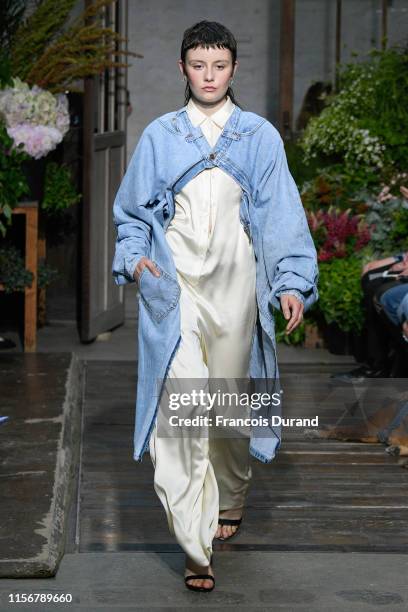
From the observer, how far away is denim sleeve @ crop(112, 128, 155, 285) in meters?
4.07

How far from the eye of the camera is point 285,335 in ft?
→ 27.1

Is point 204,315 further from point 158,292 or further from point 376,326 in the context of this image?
point 376,326

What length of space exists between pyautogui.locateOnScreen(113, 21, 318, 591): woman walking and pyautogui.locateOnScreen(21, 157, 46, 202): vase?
14.0 feet

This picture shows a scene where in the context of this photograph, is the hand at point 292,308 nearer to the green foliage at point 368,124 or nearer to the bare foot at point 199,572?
the bare foot at point 199,572

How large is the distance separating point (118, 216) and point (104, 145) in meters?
4.20

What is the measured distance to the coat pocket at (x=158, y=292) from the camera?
3975 millimetres

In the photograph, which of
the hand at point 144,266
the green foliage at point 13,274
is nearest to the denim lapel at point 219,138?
the hand at point 144,266

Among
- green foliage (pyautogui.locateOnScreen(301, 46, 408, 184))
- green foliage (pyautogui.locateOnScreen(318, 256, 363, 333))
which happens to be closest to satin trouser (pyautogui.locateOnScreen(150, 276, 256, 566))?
green foliage (pyautogui.locateOnScreen(318, 256, 363, 333))

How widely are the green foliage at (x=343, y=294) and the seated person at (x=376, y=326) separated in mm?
408

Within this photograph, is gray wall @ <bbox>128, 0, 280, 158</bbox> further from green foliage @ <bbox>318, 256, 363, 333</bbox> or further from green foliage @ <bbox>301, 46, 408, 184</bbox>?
green foliage @ <bbox>318, 256, 363, 333</bbox>

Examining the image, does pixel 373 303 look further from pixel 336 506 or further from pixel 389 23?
pixel 389 23

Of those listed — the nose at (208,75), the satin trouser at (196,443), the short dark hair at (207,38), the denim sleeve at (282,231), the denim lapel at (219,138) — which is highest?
the short dark hair at (207,38)

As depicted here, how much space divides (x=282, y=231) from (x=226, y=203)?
19cm

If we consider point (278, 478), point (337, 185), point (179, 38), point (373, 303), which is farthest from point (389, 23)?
point (278, 478)
